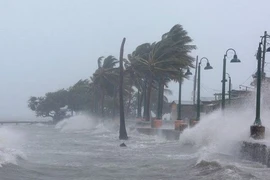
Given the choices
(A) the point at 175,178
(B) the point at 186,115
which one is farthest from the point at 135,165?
(B) the point at 186,115

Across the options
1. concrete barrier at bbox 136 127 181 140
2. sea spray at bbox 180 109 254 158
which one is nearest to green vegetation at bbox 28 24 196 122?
concrete barrier at bbox 136 127 181 140

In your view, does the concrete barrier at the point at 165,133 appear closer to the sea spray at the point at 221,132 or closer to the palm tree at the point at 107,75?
the sea spray at the point at 221,132

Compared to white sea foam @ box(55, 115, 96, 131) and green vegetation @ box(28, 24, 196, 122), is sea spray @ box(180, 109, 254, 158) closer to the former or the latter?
green vegetation @ box(28, 24, 196, 122)

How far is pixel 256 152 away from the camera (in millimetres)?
18266

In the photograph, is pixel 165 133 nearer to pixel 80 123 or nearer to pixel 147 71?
pixel 147 71

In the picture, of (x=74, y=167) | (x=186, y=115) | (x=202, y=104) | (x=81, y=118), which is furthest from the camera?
(x=81, y=118)

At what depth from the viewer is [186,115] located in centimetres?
6956

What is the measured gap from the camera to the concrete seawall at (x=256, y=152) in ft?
55.4

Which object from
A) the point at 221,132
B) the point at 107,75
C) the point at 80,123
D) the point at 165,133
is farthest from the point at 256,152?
the point at 80,123

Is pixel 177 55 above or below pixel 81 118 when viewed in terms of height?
above

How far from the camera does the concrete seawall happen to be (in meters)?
16.9

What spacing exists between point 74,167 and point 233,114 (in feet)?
56.4

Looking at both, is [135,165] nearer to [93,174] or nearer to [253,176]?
[93,174]

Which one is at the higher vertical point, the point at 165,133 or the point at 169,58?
the point at 169,58
